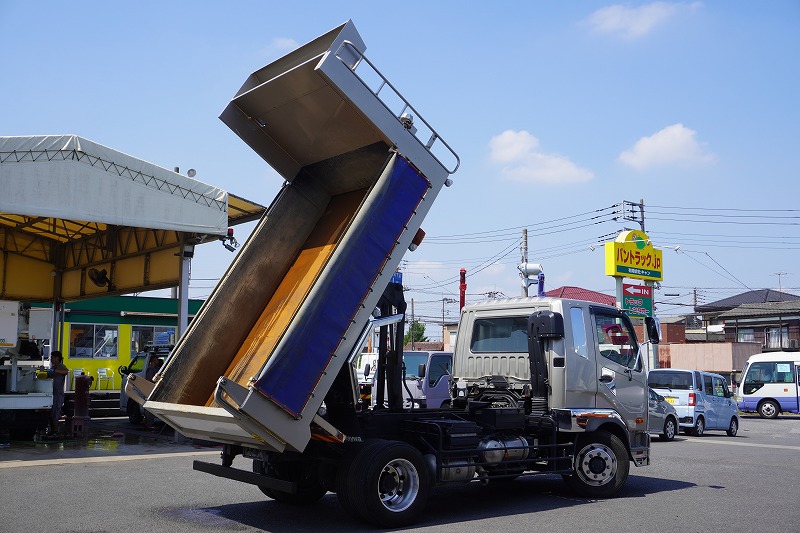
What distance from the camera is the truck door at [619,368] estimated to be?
33.9ft

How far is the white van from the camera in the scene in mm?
31656

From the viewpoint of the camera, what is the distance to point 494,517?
8.71 m

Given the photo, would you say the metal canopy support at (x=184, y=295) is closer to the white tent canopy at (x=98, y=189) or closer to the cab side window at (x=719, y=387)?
the white tent canopy at (x=98, y=189)

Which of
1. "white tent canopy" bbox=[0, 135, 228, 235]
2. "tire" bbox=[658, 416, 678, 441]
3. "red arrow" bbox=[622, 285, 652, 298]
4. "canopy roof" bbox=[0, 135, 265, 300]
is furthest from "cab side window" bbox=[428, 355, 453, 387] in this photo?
"red arrow" bbox=[622, 285, 652, 298]

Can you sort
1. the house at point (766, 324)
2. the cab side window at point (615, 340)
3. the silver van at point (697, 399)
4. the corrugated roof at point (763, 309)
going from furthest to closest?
the corrugated roof at point (763, 309), the house at point (766, 324), the silver van at point (697, 399), the cab side window at point (615, 340)

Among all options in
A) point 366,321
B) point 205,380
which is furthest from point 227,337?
point 366,321

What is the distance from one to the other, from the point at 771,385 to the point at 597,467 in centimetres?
2561

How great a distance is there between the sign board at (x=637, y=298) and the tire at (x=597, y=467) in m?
22.4

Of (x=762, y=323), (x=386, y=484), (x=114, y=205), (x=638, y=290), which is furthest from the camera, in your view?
(x=762, y=323)

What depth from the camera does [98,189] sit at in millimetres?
14641

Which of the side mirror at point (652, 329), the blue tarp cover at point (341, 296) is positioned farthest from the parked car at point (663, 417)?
the blue tarp cover at point (341, 296)

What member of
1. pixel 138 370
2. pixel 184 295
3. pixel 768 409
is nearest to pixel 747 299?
pixel 768 409

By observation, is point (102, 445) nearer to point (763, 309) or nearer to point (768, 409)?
point (768, 409)

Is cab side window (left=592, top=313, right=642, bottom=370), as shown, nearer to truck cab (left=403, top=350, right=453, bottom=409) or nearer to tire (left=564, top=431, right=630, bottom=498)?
tire (left=564, top=431, right=630, bottom=498)
